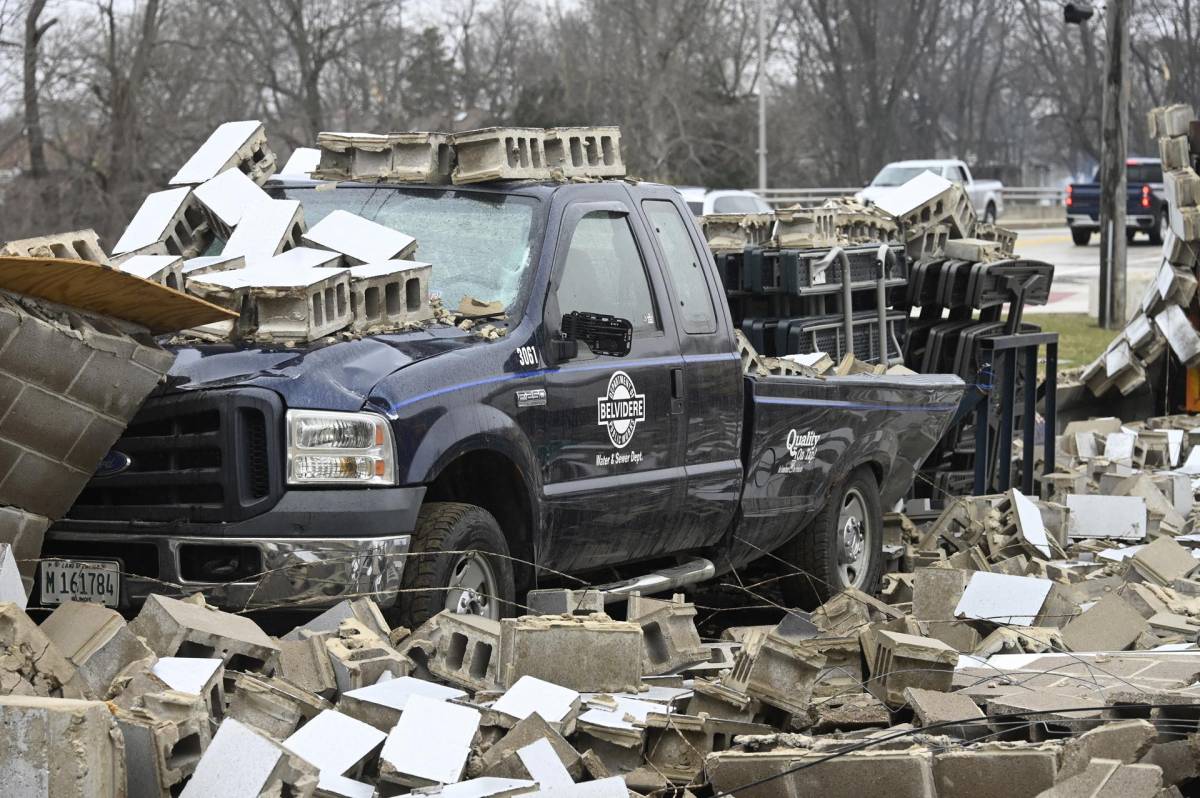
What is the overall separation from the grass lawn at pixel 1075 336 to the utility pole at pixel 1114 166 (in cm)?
48

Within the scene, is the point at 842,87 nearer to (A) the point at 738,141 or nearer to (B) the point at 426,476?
(A) the point at 738,141

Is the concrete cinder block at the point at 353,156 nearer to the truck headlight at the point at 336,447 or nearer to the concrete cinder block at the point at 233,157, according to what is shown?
the concrete cinder block at the point at 233,157

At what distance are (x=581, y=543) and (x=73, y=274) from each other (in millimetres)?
2406

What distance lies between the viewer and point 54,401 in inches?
226

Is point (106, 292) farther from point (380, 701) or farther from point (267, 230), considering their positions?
point (380, 701)

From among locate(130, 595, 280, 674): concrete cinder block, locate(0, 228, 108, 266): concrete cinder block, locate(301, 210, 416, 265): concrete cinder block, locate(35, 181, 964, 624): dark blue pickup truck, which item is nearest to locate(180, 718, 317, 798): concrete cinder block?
locate(130, 595, 280, 674): concrete cinder block

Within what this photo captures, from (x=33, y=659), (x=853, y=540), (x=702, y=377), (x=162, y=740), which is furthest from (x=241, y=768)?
(x=853, y=540)

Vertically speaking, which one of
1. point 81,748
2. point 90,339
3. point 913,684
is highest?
point 90,339

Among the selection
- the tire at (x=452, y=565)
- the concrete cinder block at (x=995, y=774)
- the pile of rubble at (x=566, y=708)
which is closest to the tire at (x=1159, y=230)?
the pile of rubble at (x=566, y=708)

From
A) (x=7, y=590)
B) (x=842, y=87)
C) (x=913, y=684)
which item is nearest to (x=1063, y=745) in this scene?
(x=913, y=684)

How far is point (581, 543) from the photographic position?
7137mm

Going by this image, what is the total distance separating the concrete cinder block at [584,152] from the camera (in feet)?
25.5

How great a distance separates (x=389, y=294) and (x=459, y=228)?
0.80m

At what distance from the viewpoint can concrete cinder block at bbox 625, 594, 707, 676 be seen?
21.4ft
